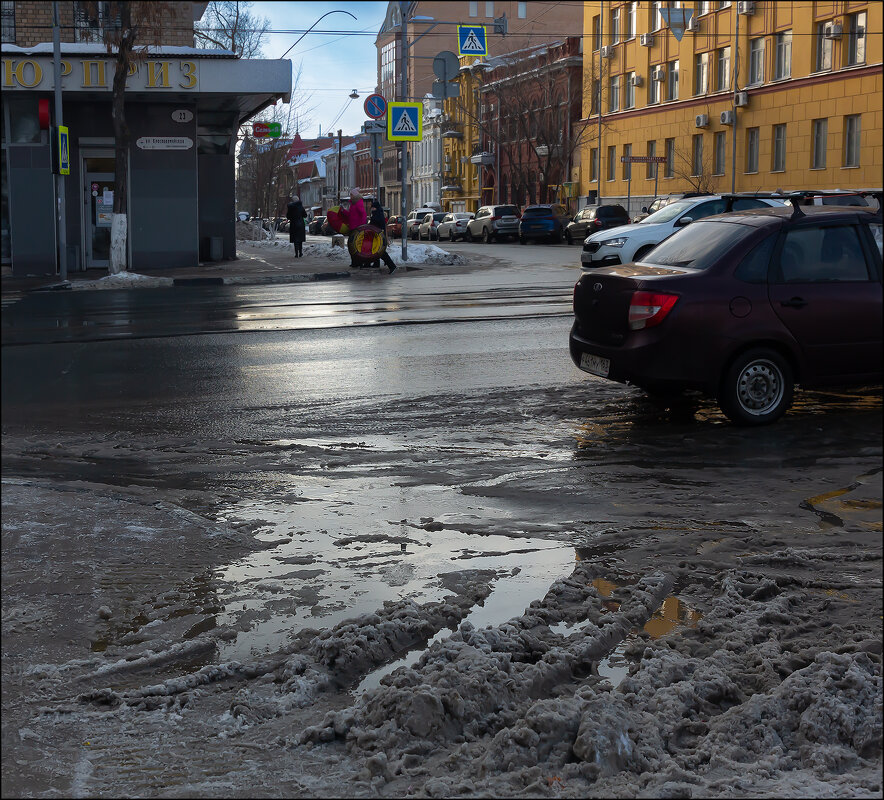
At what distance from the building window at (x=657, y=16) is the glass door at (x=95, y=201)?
56.8 ft

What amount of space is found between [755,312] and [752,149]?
39.1 m

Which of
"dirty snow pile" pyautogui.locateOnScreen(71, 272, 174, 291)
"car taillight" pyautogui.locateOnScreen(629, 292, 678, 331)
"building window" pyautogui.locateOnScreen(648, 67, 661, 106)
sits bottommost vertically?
"dirty snow pile" pyautogui.locateOnScreen(71, 272, 174, 291)

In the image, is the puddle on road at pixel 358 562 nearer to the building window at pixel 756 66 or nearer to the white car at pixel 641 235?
the white car at pixel 641 235

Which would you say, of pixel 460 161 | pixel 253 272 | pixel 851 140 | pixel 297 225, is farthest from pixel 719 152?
pixel 460 161

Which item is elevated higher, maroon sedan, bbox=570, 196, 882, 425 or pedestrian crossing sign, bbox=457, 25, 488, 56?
pedestrian crossing sign, bbox=457, 25, 488, 56

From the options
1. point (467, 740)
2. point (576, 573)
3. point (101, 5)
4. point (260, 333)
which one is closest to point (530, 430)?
point (576, 573)

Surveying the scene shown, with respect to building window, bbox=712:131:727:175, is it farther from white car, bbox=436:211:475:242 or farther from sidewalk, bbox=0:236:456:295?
sidewalk, bbox=0:236:456:295

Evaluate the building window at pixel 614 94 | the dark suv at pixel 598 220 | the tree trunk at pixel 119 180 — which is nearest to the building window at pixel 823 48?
the building window at pixel 614 94

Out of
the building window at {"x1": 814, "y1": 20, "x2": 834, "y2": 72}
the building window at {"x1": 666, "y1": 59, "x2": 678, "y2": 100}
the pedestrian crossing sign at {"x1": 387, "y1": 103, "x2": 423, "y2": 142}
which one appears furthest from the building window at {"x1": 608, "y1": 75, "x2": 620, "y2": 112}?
the pedestrian crossing sign at {"x1": 387, "y1": 103, "x2": 423, "y2": 142}

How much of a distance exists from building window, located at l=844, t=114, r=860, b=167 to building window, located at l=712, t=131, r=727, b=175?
771cm

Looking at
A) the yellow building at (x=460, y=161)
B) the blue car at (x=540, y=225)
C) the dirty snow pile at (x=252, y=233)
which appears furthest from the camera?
the yellow building at (x=460, y=161)

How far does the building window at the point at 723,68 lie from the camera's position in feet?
131

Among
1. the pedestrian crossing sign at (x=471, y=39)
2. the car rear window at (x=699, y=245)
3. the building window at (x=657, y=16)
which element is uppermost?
the pedestrian crossing sign at (x=471, y=39)

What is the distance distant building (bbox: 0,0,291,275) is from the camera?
1009 inches
